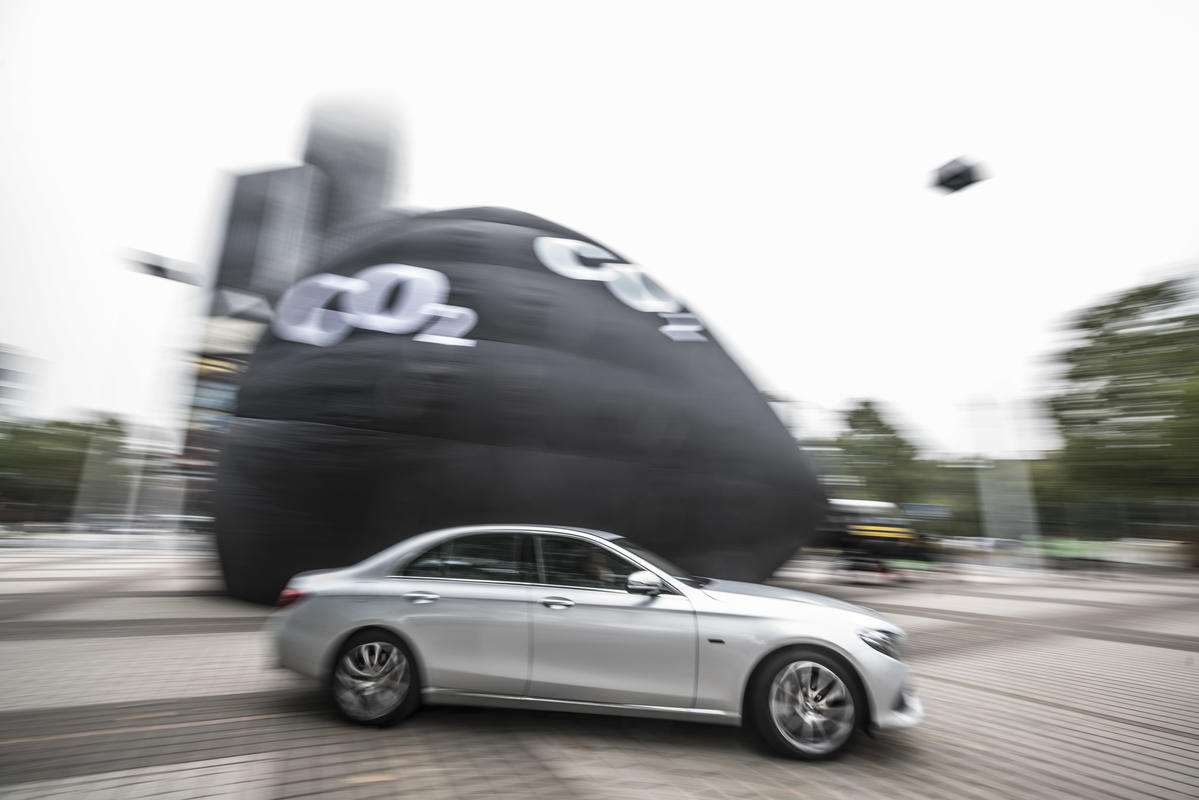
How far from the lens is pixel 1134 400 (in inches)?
A: 1332

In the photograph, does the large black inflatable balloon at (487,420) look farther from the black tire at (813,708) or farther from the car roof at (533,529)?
the black tire at (813,708)

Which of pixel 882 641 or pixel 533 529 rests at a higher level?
pixel 533 529

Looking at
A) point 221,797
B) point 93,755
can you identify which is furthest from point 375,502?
point 221,797

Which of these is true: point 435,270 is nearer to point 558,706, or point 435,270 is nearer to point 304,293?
point 304,293

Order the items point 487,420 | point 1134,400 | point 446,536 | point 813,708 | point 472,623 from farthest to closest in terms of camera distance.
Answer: point 1134,400 < point 487,420 < point 446,536 < point 472,623 < point 813,708

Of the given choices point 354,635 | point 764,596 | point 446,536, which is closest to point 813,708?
point 764,596

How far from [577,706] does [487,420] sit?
18.4 feet

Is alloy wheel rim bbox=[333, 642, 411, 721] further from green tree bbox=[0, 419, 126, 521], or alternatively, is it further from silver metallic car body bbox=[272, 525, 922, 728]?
green tree bbox=[0, 419, 126, 521]

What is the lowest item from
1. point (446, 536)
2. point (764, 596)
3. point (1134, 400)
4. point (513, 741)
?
point (513, 741)

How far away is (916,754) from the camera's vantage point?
4.42 m

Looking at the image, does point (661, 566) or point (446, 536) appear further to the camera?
point (446, 536)

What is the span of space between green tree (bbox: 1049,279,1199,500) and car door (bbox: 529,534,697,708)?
3667 centimetres

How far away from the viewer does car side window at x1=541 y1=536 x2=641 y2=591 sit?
4727mm

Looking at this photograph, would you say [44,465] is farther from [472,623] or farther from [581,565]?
[581,565]
